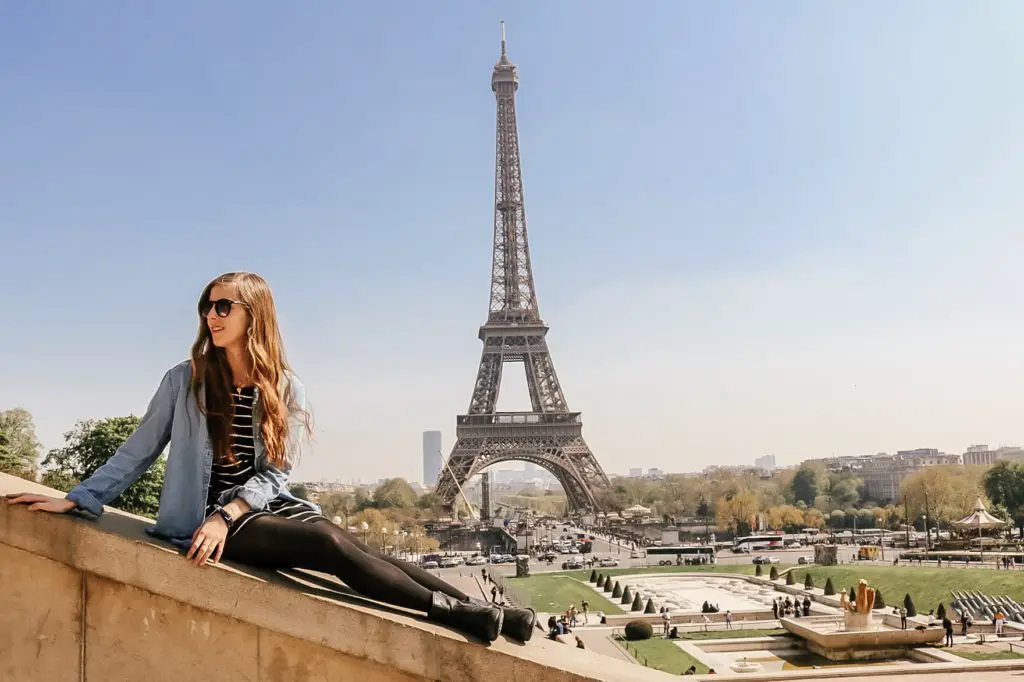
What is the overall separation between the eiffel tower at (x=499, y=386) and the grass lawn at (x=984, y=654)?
41.4m

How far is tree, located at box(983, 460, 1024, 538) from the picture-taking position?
5550cm

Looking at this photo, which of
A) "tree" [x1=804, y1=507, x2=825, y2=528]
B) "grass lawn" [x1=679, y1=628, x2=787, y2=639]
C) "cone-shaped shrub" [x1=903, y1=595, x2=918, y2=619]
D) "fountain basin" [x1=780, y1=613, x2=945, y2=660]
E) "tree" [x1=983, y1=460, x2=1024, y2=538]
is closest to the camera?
"fountain basin" [x1=780, y1=613, x2=945, y2=660]

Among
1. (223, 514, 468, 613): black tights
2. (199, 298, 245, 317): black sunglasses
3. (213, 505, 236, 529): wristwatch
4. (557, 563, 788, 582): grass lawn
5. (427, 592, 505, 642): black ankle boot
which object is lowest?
(557, 563, 788, 582): grass lawn

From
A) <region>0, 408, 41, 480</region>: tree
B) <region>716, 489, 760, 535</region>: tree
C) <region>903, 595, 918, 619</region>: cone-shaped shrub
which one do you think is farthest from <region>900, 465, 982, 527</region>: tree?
<region>0, 408, 41, 480</region>: tree

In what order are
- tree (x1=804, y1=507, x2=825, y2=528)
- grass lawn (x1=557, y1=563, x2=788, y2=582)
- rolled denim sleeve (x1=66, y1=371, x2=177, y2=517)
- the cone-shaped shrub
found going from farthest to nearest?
tree (x1=804, y1=507, x2=825, y2=528) < grass lawn (x1=557, y1=563, x2=788, y2=582) < the cone-shaped shrub < rolled denim sleeve (x1=66, y1=371, x2=177, y2=517)

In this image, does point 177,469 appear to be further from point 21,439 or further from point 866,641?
point 21,439

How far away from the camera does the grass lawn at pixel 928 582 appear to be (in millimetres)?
28141

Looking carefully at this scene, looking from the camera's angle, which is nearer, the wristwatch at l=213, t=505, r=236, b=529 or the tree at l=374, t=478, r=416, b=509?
the wristwatch at l=213, t=505, r=236, b=529

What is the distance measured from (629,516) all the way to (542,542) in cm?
923

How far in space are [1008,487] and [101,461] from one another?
54525mm

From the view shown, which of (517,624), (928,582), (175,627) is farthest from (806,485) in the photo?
(175,627)

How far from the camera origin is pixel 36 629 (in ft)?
10.4

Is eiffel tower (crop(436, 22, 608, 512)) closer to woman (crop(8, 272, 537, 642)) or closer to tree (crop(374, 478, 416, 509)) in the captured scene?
tree (crop(374, 478, 416, 509))

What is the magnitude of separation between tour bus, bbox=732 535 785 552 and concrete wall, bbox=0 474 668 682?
54.8m
